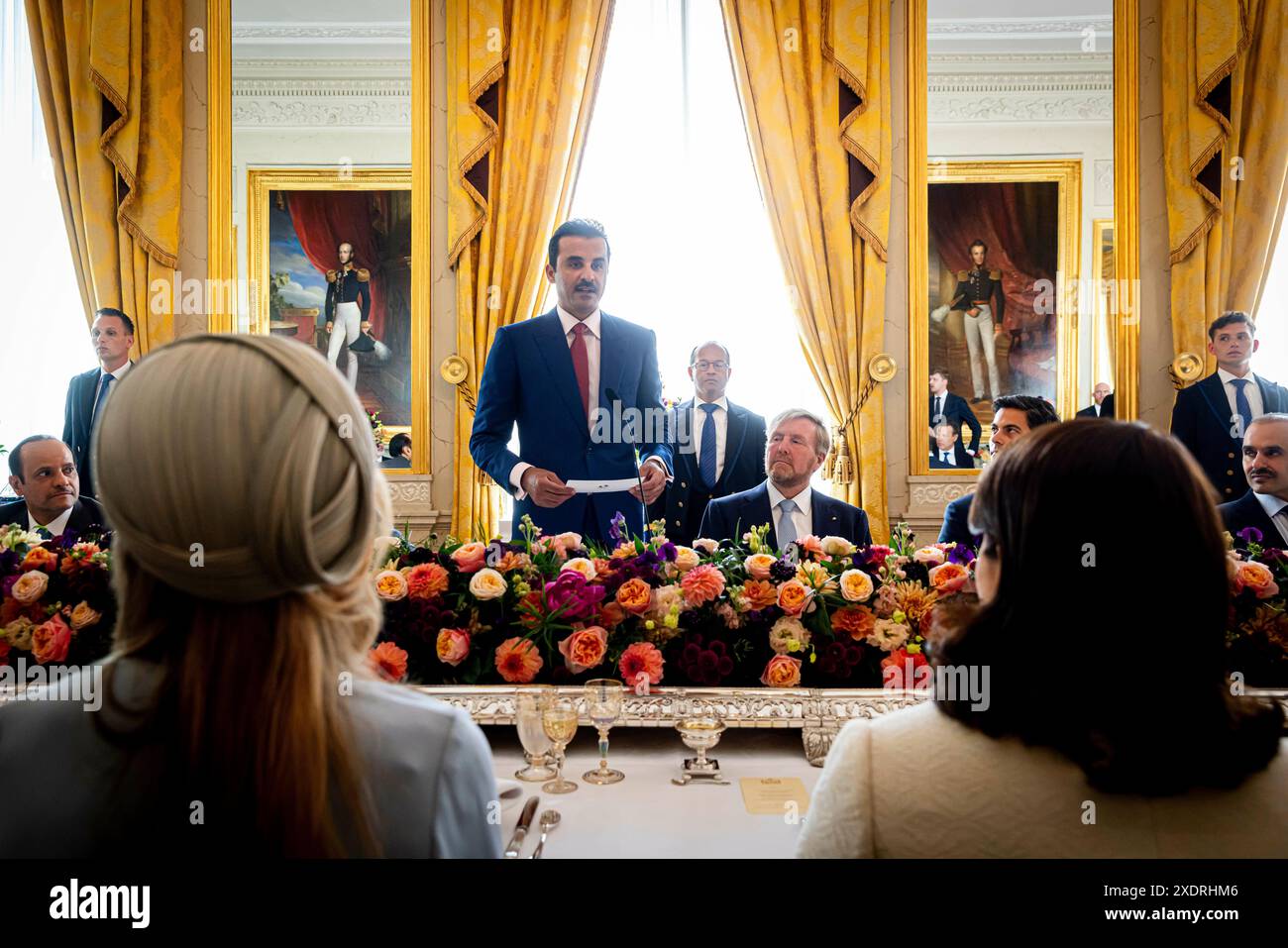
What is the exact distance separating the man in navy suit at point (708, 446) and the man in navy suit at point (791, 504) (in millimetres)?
951

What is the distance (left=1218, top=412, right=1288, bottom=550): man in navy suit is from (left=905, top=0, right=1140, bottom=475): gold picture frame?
81.5 inches

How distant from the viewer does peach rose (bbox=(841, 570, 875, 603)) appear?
1938mm

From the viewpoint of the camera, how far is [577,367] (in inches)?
146

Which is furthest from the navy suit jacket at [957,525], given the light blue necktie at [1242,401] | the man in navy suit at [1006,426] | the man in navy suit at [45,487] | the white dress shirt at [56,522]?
the white dress shirt at [56,522]

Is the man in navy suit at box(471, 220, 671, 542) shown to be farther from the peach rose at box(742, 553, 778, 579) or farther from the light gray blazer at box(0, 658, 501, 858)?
the light gray blazer at box(0, 658, 501, 858)

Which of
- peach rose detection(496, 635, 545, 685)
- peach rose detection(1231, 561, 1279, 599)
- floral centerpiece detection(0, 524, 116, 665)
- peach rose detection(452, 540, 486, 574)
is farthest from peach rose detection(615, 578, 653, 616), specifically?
peach rose detection(1231, 561, 1279, 599)

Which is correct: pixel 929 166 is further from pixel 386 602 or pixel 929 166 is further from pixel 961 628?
pixel 961 628

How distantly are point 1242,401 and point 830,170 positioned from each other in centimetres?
276

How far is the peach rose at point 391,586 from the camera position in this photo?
1.98 meters

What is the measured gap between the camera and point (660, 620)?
1.96 meters

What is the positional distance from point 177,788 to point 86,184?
5.88 m

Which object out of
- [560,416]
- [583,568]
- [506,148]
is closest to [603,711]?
[583,568]

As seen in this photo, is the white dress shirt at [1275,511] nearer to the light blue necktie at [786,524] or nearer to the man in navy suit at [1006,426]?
the man in navy suit at [1006,426]
